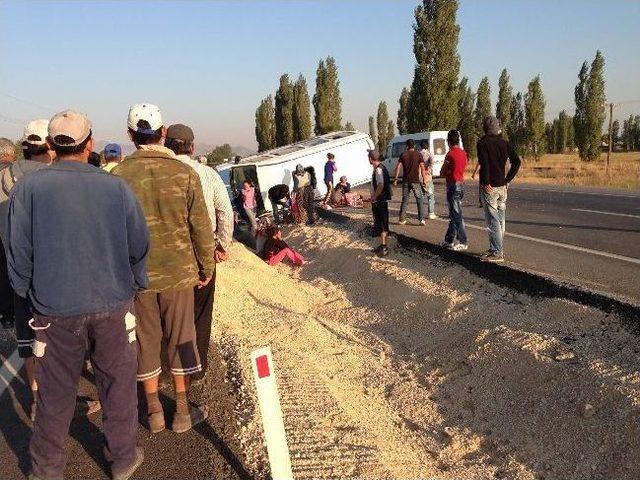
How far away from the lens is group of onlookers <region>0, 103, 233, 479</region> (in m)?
2.81

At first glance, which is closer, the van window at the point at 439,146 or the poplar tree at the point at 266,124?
the van window at the point at 439,146

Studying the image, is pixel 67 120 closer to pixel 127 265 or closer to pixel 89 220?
pixel 89 220

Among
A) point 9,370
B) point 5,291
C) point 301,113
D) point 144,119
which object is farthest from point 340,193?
point 301,113

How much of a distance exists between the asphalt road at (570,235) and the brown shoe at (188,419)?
13.9 feet

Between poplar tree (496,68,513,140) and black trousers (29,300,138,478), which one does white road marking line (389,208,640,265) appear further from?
poplar tree (496,68,513,140)

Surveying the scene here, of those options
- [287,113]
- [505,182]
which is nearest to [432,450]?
[505,182]

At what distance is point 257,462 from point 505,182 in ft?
18.1

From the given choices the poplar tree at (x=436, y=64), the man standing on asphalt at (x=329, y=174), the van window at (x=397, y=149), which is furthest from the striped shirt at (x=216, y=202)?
the poplar tree at (x=436, y=64)

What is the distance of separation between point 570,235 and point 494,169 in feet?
13.4

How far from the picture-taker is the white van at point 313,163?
58.6 ft

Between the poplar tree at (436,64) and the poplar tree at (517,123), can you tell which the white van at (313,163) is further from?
the poplar tree at (517,123)

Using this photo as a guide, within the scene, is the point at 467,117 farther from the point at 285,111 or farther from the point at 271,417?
the point at 271,417

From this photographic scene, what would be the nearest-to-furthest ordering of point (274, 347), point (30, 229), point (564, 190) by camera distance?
point (30, 229) → point (274, 347) → point (564, 190)

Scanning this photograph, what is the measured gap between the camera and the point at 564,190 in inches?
831
